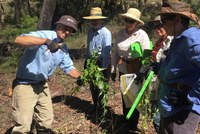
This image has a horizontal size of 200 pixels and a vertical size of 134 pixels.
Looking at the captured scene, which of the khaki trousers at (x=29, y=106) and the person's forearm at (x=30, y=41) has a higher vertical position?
the person's forearm at (x=30, y=41)

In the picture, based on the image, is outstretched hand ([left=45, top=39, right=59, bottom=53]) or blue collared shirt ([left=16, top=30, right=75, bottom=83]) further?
blue collared shirt ([left=16, top=30, right=75, bottom=83])

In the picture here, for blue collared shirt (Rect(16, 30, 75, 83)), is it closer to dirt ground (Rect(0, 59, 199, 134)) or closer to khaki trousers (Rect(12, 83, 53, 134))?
khaki trousers (Rect(12, 83, 53, 134))

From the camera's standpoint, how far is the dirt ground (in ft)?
19.1

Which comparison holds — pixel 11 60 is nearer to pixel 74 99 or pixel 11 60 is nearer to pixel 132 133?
pixel 74 99

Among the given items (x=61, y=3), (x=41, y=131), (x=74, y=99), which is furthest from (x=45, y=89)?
(x=61, y=3)

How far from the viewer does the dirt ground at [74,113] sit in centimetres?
584

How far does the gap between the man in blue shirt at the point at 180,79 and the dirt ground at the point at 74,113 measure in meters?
2.06

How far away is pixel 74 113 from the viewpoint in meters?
6.81

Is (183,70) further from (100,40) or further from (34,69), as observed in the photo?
(100,40)

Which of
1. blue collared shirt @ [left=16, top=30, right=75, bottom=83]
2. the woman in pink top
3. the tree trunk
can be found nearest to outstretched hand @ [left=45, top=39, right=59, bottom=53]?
blue collared shirt @ [left=16, top=30, right=75, bottom=83]

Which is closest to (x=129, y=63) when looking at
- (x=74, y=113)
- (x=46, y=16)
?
(x=74, y=113)

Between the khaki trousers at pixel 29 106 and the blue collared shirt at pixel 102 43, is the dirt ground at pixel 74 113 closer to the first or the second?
the khaki trousers at pixel 29 106

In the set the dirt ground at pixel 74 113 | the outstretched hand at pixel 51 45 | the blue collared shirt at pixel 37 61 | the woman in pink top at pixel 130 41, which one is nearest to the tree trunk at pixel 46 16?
the dirt ground at pixel 74 113

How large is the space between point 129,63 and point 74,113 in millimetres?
1983
